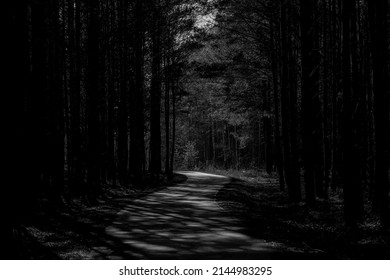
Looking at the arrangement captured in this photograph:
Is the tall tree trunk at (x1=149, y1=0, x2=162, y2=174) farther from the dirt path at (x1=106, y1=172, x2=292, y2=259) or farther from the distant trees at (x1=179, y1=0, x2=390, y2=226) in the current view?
the dirt path at (x1=106, y1=172, x2=292, y2=259)

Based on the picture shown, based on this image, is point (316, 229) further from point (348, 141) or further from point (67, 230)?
point (67, 230)

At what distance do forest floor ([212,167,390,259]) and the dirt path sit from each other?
644 millimetres

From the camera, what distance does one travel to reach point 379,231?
10859mm

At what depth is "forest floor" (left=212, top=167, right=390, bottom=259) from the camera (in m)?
9.25

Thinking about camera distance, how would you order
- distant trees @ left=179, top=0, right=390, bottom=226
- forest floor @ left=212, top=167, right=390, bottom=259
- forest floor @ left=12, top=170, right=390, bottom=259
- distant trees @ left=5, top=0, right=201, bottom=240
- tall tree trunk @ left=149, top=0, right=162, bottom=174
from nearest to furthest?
distant trees @ left=5, top=0, right=201, bottom=240
forest floor @ left=12, top=170, right=390, bottom=259
forest floor @ left=212, top=167, right=390, bottom=259
distant trees @ left=179, top=0, right=390, bottom=226
tall tree trunk @ left=149, top=0, right=162, bottom=174

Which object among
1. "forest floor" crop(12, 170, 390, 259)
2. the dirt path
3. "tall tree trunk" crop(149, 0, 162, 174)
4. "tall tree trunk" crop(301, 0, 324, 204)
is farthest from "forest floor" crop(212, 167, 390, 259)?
"tall tree trunk" crop(149, 0, 162, 174)

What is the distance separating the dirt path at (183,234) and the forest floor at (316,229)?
0.64 metres

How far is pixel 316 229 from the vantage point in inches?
478

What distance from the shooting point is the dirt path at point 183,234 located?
Answer: 877cm

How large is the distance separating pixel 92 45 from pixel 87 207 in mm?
6077

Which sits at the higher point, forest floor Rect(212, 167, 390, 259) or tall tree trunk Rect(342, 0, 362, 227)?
tall tree trunk Rect(342, 0, 362, 227)

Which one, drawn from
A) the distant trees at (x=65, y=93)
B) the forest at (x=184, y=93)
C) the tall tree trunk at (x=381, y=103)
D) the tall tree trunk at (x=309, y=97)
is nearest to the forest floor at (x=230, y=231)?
the forest at (x=184, y=93)

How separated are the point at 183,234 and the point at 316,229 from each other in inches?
142
